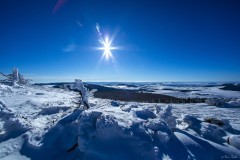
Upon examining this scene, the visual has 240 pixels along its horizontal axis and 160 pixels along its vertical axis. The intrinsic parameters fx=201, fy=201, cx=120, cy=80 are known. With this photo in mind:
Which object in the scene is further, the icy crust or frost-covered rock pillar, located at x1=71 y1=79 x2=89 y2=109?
frost-covered rock pillar, located at x1=71 y1=79 x2=89 y2=109

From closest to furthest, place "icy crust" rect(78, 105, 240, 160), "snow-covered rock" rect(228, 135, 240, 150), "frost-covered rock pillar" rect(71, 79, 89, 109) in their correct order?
"icy crust" rect(78, 105, 240, 160) < "snow-covered rock" rect(228, 135, 240, 150) < "frost-covered rock pillar" rect(71, 79, 89, 109)

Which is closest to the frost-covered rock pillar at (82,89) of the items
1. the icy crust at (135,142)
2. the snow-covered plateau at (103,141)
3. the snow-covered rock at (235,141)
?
the snow-covered plateau at (103,141)

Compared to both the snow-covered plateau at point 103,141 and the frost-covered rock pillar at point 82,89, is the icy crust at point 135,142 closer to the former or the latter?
the snow-covered plateau at point 103,141

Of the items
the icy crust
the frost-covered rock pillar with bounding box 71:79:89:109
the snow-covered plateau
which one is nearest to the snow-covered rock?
the snow-covered plateau

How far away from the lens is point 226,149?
7.04 m

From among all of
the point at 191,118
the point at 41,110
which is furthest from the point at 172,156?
the point at 41,110

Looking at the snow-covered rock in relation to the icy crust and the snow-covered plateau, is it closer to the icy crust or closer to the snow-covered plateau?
the snow-covered plateau

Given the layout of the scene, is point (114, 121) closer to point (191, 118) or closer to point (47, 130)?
point (47, 130)

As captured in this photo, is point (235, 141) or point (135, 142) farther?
point (235, 141)

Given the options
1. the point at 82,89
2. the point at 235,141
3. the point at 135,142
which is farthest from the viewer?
the point at 82,89

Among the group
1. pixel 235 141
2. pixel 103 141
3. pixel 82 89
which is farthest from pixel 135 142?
pixel 82 89

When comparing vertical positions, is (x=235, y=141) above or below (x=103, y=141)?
below

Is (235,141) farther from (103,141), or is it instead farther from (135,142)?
(103,141)

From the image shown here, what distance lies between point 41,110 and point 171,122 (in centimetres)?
697
